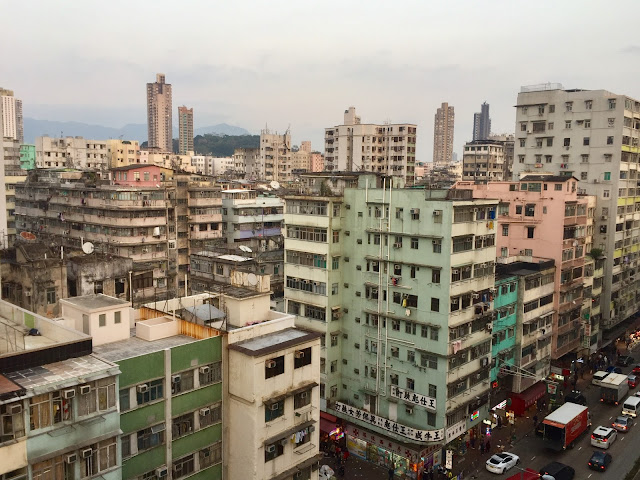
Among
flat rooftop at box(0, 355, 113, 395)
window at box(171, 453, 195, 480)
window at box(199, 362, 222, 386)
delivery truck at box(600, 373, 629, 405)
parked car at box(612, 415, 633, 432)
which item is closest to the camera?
flat rooftop at box(0, 355, 113, 395)

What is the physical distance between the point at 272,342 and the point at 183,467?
7119mm

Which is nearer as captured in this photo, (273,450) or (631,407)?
(273,450)

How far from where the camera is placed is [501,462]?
40312 mm

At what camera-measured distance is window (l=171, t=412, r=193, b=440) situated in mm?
26125

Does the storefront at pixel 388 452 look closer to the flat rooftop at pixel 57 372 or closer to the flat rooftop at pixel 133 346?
the flat rooftop at pixel 133 346

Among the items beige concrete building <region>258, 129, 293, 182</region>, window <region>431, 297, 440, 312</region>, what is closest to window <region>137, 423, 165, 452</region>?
window <region>431, 297, 440, 312</region>

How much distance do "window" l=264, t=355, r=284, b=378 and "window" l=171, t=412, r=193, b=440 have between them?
407 centimetres

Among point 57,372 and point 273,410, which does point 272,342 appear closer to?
point 273,410

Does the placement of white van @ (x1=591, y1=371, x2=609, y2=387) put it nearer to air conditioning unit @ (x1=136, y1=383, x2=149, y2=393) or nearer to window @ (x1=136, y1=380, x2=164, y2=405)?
window @ (x1=136, y1=380, x2=164, y2=405)

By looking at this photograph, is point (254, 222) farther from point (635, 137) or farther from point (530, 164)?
point (635, 137)

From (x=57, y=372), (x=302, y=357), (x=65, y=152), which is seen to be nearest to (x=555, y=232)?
(x=302, y=357)

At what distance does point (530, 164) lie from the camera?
7300cm

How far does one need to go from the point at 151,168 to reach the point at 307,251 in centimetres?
3226

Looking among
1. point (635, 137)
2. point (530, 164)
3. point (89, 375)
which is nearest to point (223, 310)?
point (89, 375)
